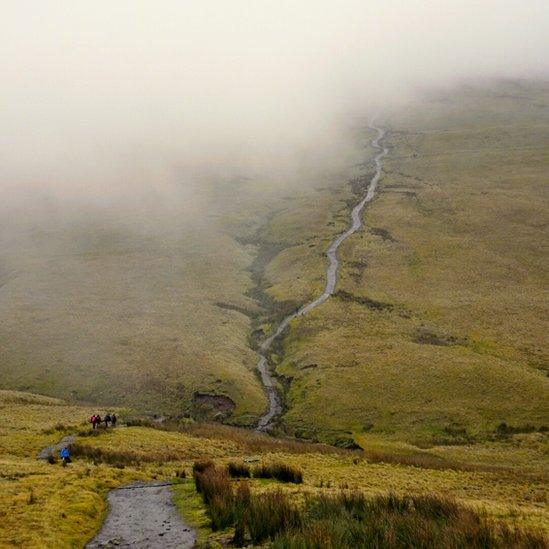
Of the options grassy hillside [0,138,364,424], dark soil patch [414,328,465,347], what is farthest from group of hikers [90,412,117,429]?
dark soil patch [414,328,465,347]

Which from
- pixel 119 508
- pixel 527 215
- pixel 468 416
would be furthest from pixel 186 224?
pixel 119 508

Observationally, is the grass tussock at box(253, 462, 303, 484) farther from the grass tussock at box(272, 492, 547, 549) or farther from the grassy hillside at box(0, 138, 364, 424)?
the grassy hillside at box(0, 138, 364, 424)

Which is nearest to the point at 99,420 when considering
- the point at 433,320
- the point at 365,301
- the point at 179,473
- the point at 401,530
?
the point at 179,473

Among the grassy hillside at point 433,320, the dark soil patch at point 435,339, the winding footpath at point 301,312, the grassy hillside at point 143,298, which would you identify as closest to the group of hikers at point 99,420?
the grassy hillside at point 143,298

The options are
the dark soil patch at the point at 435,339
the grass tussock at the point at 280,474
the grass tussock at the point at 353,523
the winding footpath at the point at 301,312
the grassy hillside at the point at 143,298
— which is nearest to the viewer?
the grass tussock at the point at 353,523

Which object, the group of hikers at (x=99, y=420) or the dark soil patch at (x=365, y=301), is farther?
the dark soil patch at (x=365, y=301)

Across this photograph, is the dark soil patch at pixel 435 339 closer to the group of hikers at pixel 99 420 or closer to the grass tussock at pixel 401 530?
the group of hikers at pixel 99 420
